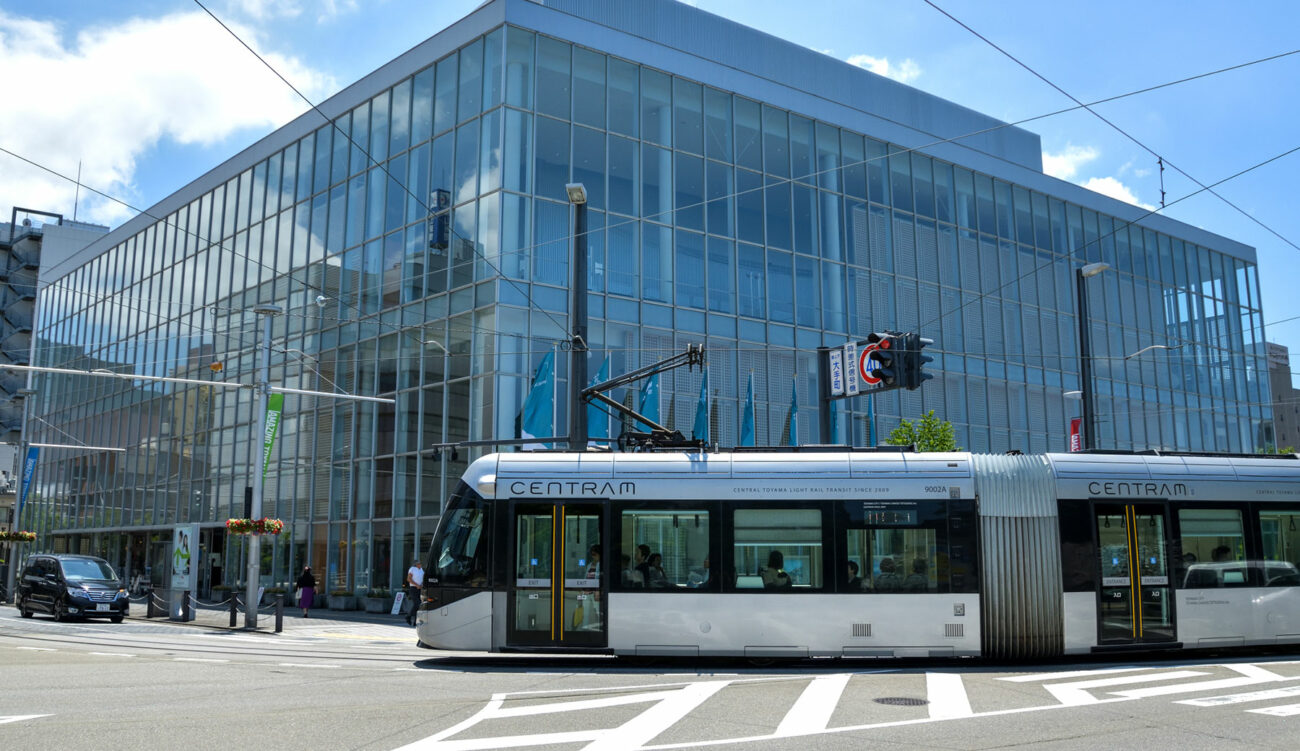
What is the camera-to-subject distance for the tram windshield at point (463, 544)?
1536cm

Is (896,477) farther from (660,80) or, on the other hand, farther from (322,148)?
(322,148)

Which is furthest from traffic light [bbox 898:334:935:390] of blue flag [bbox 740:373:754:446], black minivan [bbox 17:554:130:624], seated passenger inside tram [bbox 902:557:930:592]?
black minivan [bbox 17:554:130:624]

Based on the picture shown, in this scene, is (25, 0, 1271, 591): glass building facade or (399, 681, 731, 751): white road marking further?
(25, 0, 1271, 591): glass building facade

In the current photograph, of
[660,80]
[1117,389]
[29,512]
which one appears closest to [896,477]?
[660,80]

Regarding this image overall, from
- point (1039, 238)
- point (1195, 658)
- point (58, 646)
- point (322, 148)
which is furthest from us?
point (1039, 238)

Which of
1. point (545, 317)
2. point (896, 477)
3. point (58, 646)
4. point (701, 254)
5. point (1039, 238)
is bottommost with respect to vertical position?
point (58, 646)

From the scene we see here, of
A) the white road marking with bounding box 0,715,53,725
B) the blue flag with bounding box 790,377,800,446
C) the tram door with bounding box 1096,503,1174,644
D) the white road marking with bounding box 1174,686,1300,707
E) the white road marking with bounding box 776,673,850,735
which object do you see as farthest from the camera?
the blue flag with bounding box 790,377,800,446

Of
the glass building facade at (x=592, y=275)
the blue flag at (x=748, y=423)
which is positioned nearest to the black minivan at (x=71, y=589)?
the glass building facade at (x=592, y=275)

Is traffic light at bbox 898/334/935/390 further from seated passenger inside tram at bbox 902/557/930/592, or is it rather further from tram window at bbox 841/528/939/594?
seated passenger inside tram at bbox 902/557/930/592

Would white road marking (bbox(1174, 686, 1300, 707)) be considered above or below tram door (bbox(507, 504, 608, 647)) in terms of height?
below

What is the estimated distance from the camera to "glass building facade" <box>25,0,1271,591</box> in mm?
29500

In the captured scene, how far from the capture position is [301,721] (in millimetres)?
9531

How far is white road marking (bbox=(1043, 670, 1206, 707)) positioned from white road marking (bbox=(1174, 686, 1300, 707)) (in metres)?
0.76

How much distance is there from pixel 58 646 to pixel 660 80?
21.6 m
